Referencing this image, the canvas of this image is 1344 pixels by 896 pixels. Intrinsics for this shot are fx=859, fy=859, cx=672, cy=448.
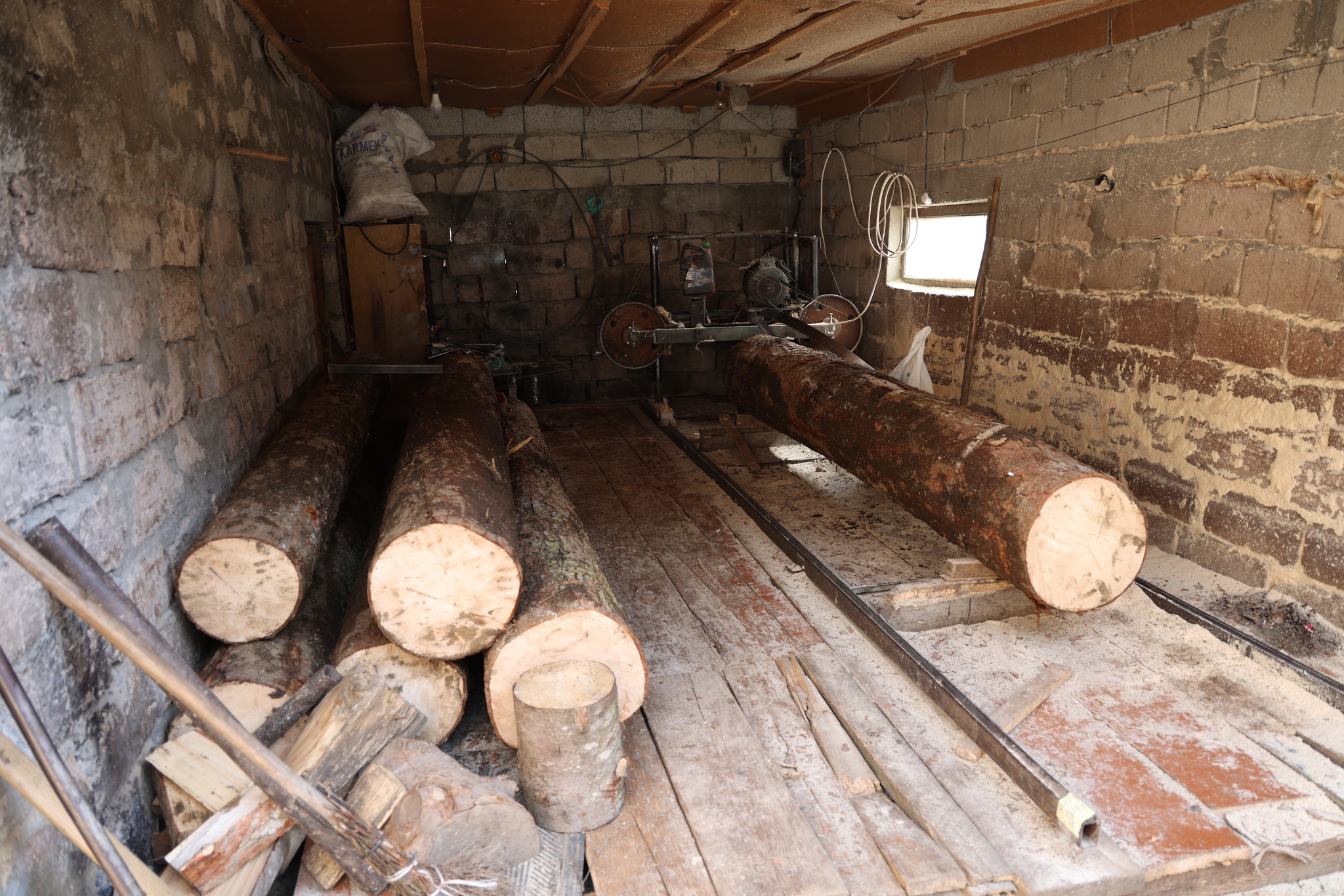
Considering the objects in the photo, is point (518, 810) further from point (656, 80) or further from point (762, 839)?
point (656, 80)

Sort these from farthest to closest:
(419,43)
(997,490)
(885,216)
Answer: (885,216) → (419,43) → (997,490)

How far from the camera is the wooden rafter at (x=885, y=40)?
3855 millimetres

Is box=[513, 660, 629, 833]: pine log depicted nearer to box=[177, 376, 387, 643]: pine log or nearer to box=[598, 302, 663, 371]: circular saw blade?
box=[177, 376, 387, 643]: pine log

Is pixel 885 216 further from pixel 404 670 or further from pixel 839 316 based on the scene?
pixel 404 670

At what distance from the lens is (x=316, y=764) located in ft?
6.52

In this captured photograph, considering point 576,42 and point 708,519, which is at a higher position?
point 576,42

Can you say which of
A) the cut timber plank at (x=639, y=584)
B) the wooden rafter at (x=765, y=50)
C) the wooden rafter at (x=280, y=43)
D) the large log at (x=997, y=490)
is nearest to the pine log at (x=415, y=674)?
the cut timber plank at (x=639, y=584)

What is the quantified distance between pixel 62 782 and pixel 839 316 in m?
5.82

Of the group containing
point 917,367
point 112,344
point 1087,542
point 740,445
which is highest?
point 112,344

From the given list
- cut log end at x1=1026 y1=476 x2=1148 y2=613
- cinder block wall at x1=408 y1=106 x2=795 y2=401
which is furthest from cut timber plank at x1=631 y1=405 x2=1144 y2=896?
cinder block wall at x1=408 y1=106 x2=795 y2=401

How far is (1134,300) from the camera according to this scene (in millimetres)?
3865

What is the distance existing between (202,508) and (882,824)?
219 centimetres

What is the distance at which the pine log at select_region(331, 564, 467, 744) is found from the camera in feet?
7.89

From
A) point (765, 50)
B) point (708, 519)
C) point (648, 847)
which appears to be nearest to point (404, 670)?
point (648, 847)
